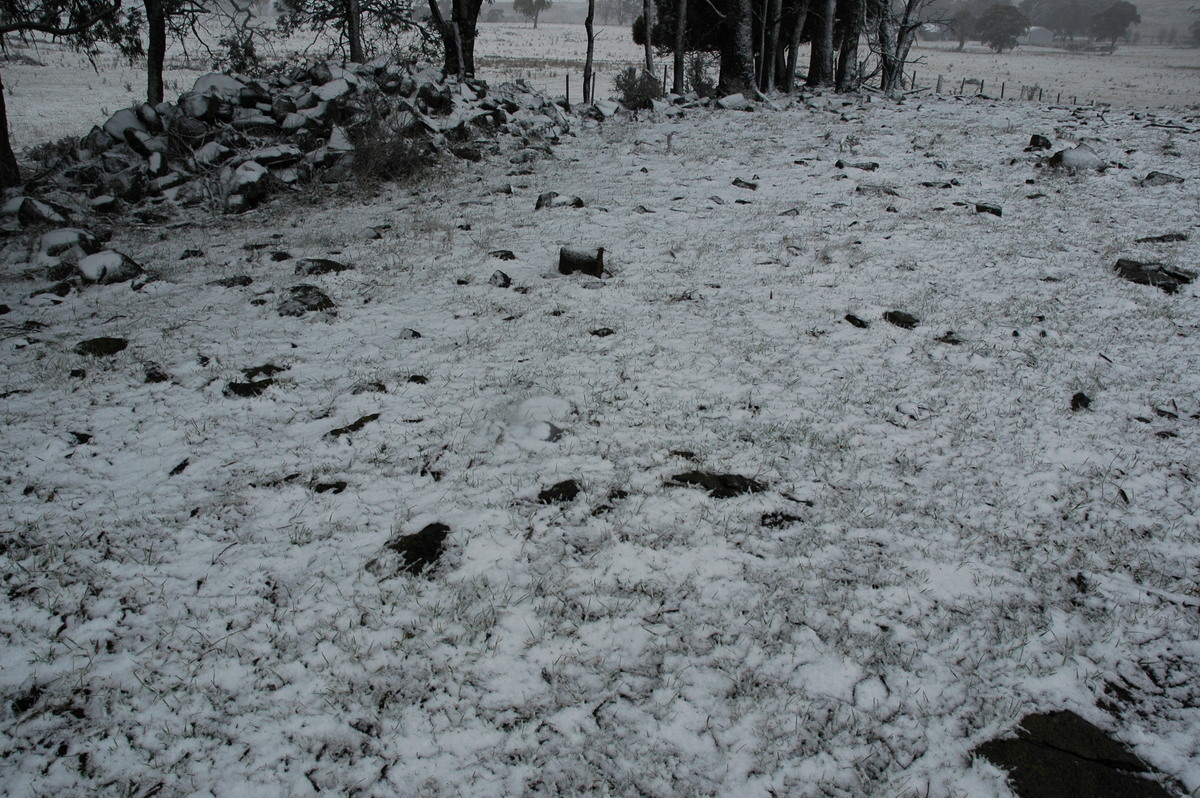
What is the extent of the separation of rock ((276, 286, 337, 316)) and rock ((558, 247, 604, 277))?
2.03 m

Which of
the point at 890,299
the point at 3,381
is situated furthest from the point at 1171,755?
the point at 3,381

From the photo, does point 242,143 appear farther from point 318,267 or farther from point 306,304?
point 306,304

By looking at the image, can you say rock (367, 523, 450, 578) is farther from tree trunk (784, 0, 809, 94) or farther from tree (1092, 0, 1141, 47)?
tree (1092, 0, 1141, 47)

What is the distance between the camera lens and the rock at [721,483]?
10.1ft

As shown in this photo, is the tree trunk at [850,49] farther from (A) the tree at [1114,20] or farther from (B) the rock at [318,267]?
(A) the tree at [1114,20]

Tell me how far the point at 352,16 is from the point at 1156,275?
18.7 m

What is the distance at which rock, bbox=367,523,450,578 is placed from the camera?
2.61 m

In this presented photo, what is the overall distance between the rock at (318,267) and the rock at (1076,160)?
1011 centimetres

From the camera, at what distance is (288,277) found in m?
5.72

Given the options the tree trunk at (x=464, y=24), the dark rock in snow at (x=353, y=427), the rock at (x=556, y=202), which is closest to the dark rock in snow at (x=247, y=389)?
the dark rock in snow at (x=353, y=427)

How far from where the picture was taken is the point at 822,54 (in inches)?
823

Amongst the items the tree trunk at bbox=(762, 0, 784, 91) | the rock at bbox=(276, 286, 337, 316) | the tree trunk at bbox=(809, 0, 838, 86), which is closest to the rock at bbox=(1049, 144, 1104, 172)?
the rock at bbox=(276, 286, 337, 316)

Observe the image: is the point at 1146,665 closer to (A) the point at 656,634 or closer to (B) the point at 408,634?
(A) the point at 656,634

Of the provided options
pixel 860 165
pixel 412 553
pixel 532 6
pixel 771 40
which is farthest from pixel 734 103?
pixel 532 6
